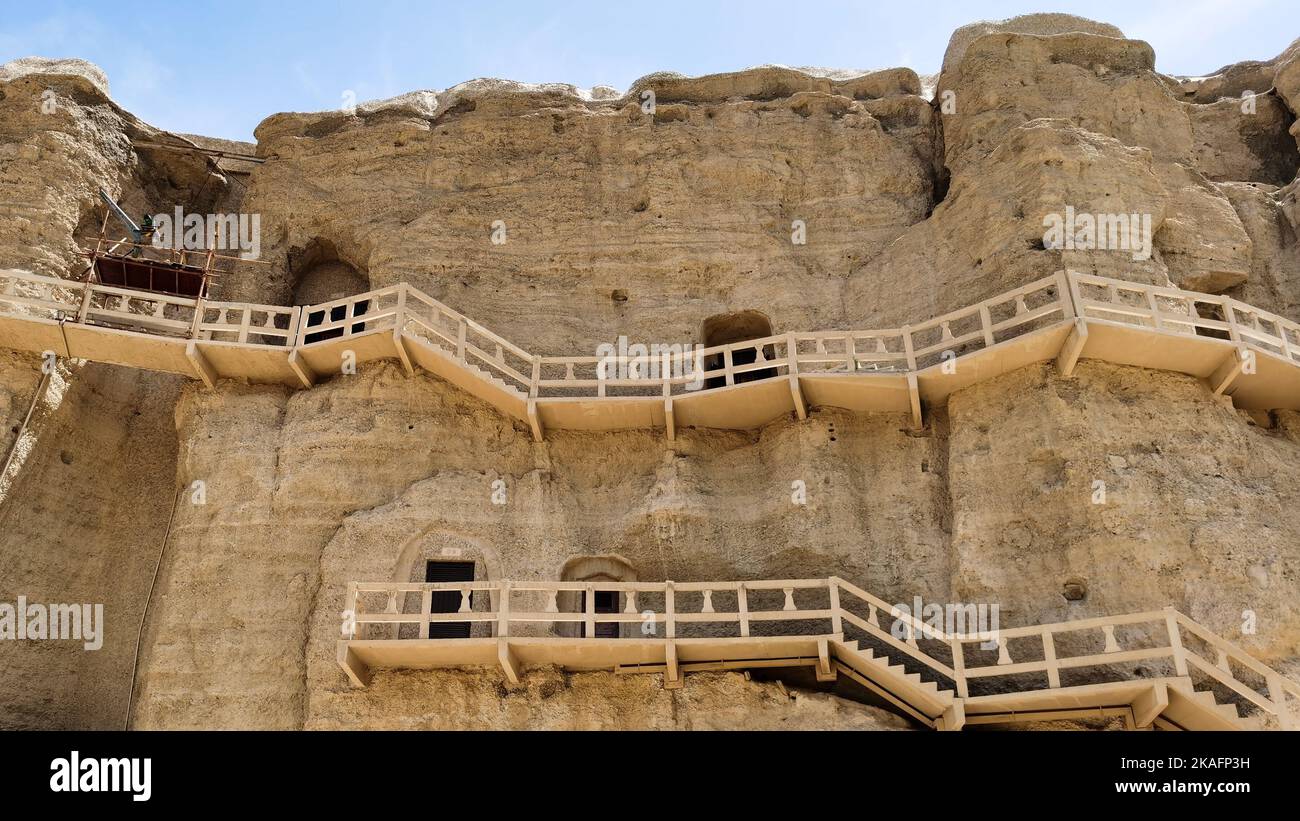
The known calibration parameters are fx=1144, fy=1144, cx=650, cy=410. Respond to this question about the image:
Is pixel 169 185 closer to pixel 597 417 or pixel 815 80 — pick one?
pixel 597 417

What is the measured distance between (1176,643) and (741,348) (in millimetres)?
8044

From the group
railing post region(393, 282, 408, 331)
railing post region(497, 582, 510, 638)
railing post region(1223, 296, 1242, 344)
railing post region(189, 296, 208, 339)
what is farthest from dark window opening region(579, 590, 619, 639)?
railing post region(1223, 296, 1242, 344)

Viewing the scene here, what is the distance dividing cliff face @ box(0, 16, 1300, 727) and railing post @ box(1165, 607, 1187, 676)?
1.47 meters

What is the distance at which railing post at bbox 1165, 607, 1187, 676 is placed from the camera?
45.4ft

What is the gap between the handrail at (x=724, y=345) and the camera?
17562 millimetres

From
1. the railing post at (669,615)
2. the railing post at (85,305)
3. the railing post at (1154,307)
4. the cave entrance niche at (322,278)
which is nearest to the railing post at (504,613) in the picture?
the railing post at (669,615)

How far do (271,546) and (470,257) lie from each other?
7280 mm

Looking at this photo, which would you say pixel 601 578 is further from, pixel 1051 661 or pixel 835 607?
pixel 1051 661

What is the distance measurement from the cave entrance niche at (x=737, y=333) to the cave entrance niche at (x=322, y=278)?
7.03m

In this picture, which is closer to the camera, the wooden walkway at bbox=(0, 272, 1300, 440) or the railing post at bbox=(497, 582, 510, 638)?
the railing post at bbox=(497, 582, 510, 638)

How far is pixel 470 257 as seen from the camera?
2247cm
